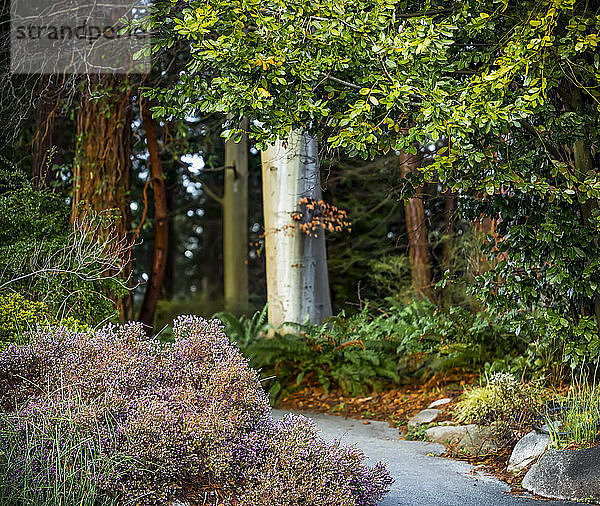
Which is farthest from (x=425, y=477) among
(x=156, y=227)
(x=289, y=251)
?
(x=156, y=227)

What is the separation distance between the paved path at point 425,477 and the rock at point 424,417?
200 millimetres

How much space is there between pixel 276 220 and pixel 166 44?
392cm

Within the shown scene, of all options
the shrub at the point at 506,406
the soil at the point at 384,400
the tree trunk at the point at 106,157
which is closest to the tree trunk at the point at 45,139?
the tree trunk at the point at 106,157

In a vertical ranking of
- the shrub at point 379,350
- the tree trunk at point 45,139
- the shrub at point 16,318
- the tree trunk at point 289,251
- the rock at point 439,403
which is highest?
the tree trunk at point 45,139

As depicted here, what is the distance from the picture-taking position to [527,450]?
15.5 ft

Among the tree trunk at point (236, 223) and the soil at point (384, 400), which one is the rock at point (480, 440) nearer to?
the soil at point (384, 400)

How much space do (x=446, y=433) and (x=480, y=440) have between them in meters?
0.40

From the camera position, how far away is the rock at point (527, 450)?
4.67 meters

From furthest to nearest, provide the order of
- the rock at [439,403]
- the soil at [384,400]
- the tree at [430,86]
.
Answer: the soil at [384,400], the rock at [439,403], the tree at [430,86]

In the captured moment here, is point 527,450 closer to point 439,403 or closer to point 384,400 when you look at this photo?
point 439,403

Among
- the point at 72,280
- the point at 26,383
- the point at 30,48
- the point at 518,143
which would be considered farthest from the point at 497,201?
the point at 30,48

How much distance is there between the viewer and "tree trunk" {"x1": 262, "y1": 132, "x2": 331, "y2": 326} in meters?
8.15

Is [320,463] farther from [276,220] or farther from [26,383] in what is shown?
[276,220]

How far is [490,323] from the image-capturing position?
23.5ft
